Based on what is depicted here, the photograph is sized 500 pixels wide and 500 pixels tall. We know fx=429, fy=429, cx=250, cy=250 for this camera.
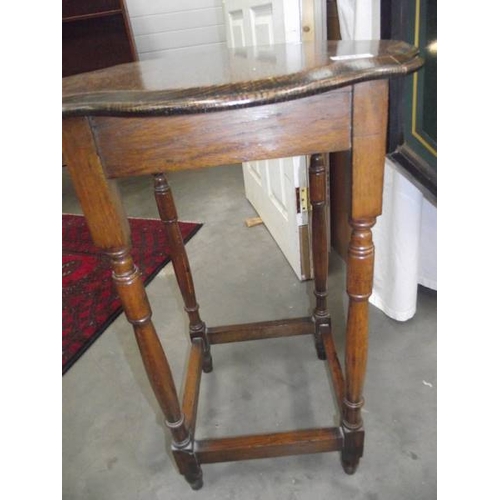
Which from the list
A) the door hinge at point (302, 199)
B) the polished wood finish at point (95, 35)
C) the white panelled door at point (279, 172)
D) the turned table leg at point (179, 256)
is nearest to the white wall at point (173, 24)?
the polished wood finish at point (95, 35)

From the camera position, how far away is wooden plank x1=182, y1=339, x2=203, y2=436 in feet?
2.96

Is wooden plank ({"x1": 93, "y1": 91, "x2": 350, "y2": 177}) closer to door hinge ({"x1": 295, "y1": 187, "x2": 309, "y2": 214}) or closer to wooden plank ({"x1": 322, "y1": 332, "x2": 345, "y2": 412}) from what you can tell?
wooden plank ({"x1": 322, "y1": 332, "x2": 345, "y2": 412})

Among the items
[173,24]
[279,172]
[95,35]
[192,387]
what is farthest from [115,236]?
[173,24]

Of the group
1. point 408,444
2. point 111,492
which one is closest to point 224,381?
point 111,492

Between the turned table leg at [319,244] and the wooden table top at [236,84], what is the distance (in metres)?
0.35

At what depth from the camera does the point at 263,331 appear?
1.12 m

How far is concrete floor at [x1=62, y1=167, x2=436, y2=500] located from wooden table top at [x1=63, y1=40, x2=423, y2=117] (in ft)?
2.49

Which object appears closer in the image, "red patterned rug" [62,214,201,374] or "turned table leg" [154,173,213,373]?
"turned table leg" [154,173,213,373]

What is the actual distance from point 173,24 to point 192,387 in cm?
254

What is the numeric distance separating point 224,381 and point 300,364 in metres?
0.21

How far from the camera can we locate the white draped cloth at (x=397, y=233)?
100 centimetres

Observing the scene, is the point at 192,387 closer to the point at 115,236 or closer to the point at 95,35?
the point at 115,236

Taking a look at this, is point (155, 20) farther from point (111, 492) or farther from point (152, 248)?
point (111, 492)

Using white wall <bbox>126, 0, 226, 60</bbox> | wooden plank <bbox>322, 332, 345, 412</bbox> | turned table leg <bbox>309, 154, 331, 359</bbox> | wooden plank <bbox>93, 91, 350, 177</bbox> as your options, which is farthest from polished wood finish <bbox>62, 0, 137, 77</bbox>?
wooden plank <bbox>93, 91, 350, 177</bbox>
